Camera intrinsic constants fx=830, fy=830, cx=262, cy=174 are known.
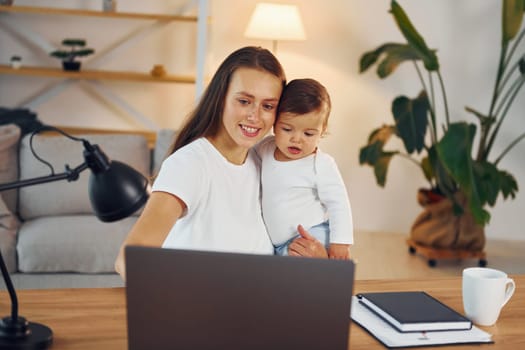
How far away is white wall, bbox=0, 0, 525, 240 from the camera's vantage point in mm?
5426

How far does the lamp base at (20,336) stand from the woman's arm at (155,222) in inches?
8.3

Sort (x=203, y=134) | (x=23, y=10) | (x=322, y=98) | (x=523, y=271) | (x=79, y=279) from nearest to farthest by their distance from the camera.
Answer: (x=203, y=134) → (x=322, y=98) → (x=79, y=279) → (x=523, y=271) → (x=23, y=10)

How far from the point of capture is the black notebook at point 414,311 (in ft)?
5.23

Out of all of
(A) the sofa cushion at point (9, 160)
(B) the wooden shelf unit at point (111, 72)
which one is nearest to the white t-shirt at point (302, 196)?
(A) the sofa cushion at point (9, 160)

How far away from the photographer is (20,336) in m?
1.44

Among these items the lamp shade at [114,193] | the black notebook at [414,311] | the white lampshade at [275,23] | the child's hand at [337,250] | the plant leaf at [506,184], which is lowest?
the black notebook at [414,311]

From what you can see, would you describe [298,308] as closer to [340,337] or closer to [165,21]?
[340,337]

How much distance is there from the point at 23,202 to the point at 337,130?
2404 millimetres

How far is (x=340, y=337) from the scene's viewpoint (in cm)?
126

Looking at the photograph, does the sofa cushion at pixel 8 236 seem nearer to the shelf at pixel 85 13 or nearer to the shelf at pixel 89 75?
the shelf at pixel 89 75

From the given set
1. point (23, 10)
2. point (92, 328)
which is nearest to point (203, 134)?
point (92, 328)

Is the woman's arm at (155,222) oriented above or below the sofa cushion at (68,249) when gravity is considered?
above

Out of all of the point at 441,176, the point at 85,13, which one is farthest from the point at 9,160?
the point at 441,176

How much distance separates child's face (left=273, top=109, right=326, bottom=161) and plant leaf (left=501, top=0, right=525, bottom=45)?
2.82 m
